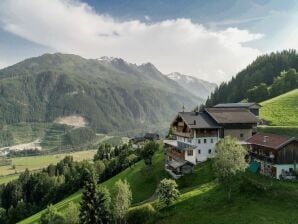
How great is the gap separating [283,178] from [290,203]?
14.0 meters

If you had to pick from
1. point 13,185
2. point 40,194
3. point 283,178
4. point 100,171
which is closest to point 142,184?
point 283,178

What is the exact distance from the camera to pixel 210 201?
196 feet

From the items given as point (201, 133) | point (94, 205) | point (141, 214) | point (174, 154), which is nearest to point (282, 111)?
point (201, 133)

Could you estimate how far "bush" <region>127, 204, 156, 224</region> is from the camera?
204 feet

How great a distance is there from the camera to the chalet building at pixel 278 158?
68.4 m

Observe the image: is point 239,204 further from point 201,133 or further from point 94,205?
point 201,133

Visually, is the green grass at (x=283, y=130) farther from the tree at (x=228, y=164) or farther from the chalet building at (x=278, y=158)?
the tree at (x=228, y=164)

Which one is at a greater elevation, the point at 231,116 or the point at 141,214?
the point at 231,116

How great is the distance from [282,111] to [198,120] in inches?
2043

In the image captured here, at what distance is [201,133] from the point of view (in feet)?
285

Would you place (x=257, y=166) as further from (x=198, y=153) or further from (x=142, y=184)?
(x=142, y=184)

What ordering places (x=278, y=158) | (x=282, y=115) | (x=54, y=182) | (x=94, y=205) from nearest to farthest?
(x=94, y=205) → (x=278, y=158) → (x=282, y=115) → (x=54, y=182)

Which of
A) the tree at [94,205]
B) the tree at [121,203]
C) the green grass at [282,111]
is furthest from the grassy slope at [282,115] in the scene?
the tree at [94,205]

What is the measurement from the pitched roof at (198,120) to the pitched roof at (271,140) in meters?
11.3
